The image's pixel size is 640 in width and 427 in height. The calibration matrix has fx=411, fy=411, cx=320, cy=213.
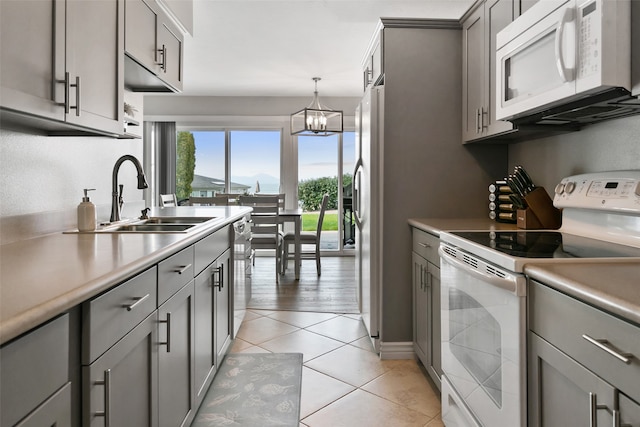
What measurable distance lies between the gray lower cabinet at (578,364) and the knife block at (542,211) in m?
1.09

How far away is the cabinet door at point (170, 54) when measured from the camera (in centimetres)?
236

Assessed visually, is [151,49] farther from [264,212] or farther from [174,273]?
[264,212]

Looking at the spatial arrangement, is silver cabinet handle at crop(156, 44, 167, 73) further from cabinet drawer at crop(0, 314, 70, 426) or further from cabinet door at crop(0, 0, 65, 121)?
cabinet drawer at crop(0, 314, 70, 426)

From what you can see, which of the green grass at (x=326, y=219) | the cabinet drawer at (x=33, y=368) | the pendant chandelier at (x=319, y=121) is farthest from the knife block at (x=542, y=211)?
the green grass at (x=326, y=219)

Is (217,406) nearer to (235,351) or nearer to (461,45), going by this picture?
(235,351)

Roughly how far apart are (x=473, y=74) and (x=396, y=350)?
181 cm

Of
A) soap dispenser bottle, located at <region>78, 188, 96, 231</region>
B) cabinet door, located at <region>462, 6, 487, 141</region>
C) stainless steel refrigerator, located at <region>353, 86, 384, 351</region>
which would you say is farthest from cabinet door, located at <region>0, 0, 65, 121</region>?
cabinet door, located at <region>462, 6, 487, 141</region>

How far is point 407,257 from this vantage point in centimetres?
271

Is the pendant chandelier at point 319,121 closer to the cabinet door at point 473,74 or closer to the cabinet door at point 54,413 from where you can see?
the cabinet door at point 473,74

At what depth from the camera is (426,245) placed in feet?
7.58

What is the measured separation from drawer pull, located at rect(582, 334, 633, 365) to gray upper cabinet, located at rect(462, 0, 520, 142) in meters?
1.42

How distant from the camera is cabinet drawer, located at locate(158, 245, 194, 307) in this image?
1.35m

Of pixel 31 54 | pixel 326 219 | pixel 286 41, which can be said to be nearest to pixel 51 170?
pixel 31 54

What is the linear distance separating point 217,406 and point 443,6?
10.8 feet
